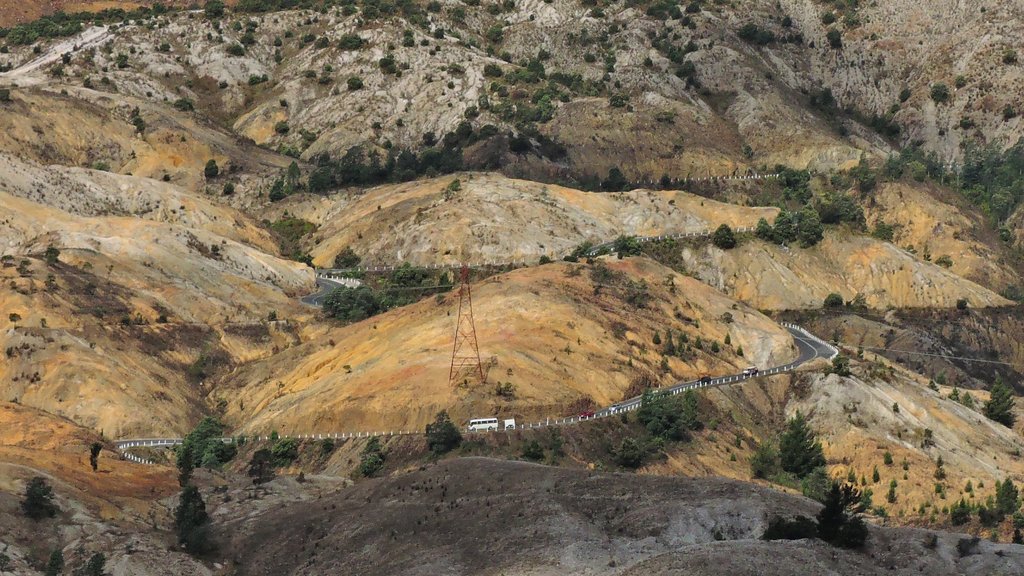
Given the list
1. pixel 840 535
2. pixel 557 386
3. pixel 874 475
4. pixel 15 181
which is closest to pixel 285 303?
pixel 15 181

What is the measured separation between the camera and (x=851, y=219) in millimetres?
161500

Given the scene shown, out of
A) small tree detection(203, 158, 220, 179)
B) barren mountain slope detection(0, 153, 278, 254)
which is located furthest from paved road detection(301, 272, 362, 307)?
small tree detection(203, 158, 220, 179)

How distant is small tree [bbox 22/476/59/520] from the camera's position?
70438 millimetres

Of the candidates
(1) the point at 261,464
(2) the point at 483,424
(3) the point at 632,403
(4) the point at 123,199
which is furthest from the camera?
(4) the point at 123,199

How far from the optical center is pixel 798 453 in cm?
9862

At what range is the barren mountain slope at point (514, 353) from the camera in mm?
96375

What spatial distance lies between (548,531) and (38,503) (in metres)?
27.8

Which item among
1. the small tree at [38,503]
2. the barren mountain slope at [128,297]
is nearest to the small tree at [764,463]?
the barren mountain slope at [128,297]

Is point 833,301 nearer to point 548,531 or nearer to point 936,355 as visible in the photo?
point 936,355

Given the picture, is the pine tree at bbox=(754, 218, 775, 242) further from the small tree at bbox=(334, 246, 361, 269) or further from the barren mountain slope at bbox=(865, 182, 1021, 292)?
the small tree at bbox=(334, 246, 361, 269)

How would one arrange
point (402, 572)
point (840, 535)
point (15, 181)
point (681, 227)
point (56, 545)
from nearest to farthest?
1. point (840, 535)
2. point (402, 572)
3. point (56, 545)
4. point (15, 181)
5. point (681, 227)

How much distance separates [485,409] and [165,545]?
1141 inches

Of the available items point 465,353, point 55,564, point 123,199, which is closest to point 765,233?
point 465,353

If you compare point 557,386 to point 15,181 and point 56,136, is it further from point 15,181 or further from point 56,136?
point 56,136
